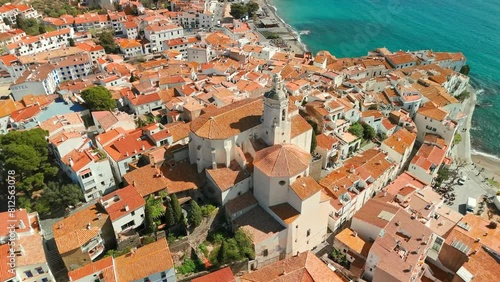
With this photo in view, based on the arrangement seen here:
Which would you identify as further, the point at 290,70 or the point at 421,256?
the point at 290,70

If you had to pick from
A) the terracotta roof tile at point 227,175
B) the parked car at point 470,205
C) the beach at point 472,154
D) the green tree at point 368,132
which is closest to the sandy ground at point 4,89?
the terracotta roof tile at point 227,175

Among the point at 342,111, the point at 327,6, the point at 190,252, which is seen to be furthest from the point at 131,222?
the point at 327,6

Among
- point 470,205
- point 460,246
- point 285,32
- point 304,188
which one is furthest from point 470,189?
point 285,32

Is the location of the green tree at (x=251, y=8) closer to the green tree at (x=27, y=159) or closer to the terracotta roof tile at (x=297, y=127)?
the terracotta roof tile at (x=297, y=127)

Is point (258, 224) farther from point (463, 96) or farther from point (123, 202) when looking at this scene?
point (463, 96)

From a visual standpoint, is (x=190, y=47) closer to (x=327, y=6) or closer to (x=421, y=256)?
(x=421, y=256)

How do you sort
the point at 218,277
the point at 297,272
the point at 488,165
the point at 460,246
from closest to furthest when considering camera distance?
the point at 218,277 < the point at 297,272 < the point at 460,246 < the point at 488,165
